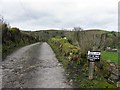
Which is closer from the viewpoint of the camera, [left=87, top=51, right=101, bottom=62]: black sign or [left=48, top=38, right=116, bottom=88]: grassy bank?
[left=48, top=38, right=116, bottom=88]: grassy bank

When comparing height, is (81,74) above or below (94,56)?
below

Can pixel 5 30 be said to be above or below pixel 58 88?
above

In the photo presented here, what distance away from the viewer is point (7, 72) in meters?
14.5

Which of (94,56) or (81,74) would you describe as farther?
(81,74)

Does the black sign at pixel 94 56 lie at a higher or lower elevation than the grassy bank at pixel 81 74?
higher

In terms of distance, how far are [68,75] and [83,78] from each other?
1308 mm

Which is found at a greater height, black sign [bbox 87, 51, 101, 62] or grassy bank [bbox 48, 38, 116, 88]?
black sign [bbox 87, 51, 101, 62]

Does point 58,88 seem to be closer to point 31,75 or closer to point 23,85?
point 23,85

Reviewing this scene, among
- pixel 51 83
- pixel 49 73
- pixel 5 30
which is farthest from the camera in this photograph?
pixel 5 30

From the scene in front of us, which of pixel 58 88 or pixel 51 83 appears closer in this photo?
pixel 58 88

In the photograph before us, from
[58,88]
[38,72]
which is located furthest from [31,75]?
[58,88]

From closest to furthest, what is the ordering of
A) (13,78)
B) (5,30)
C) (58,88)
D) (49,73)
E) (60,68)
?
(58,88) < (13,78) < (49,73) < (60,68) < (5,30)

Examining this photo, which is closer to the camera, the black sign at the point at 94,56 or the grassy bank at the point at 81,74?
the grassy bank at the point at 81,74

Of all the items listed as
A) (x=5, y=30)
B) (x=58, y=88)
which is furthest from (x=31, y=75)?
(x=5, y=30)
